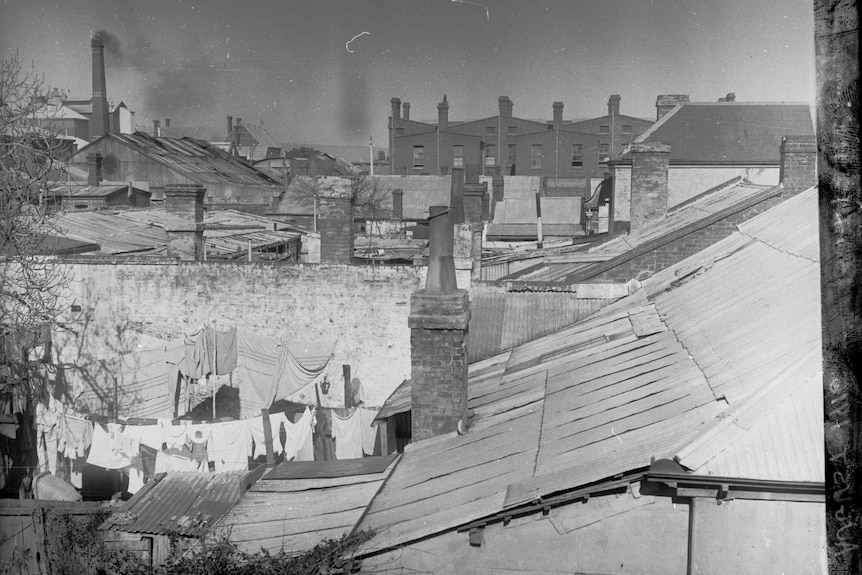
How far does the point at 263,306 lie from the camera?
47.7ft

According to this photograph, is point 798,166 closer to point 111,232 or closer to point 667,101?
point 667,101

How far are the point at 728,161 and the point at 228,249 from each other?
1621 cm

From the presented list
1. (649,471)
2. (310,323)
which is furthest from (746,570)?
(310,323)

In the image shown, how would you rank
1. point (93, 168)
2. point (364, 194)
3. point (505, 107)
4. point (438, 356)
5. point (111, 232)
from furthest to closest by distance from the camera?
point (505, 107) → point (364, 194) → point (93, 168) → point (111, 232) → point (438, 356)

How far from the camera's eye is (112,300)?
15.0 meters

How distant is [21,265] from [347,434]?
6.79 meters

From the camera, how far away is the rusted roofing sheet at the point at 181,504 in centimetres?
789

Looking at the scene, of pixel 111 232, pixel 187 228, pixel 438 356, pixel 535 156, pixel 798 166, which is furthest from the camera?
pixel 535 156

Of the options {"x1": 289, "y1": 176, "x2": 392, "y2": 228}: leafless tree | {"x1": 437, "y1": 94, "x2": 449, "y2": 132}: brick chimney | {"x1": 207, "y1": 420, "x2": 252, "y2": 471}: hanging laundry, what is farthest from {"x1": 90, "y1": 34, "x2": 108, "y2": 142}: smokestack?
Result: {"x1": 207, "y1": 420, "x2": 252, "y2": 471}: hanging laundry

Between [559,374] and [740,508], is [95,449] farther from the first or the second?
[740,508]

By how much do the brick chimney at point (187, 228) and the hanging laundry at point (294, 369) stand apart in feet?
10.2

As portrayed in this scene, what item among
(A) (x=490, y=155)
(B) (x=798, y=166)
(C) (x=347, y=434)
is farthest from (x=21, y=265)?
(A) (x=490, y=155)

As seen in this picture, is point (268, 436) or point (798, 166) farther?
point (798, 166)

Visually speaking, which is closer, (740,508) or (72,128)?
(740,508)
